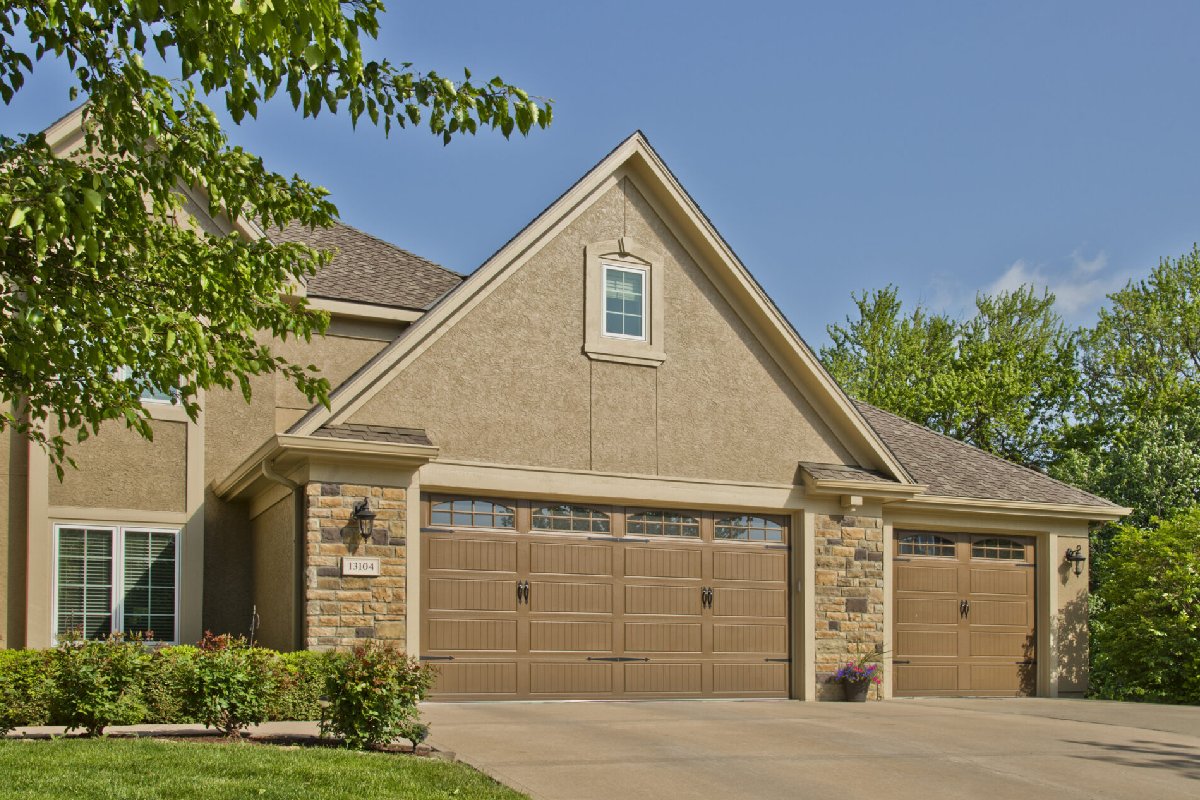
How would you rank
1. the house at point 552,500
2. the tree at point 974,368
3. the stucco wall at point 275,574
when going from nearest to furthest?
the stucco wall at point 275,574 → the house at point 552,500 → the tree at point 974,368

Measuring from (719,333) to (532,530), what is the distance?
3.51 m

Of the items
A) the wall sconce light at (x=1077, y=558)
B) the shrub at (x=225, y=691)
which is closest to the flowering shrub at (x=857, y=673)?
the wall sconce light at (x=1077, y=558)

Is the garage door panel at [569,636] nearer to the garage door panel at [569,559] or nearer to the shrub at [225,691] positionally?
the garage door panel at [569,559]

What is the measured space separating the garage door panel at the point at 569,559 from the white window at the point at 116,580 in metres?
4.28

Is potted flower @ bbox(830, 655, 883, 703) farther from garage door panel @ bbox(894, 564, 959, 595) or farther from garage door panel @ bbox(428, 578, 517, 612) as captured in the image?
garage door panel @ bbox(428, 578, 517, 612)

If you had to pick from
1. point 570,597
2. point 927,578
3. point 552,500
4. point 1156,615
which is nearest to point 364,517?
point 552,500

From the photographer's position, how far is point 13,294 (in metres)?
9.74

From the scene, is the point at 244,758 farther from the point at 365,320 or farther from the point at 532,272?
the point at 365,320

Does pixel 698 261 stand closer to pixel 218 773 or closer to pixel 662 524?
pixel 662 524

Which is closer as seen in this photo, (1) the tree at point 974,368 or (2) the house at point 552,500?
(2) the house at point 552,500

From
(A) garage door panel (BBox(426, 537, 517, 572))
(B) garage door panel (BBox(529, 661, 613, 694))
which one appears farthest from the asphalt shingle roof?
(B) garage door panel (BBox(529, 661, 613, 694))

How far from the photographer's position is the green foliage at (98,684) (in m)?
10.3

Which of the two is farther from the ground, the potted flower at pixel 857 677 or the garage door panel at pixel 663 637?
the garage door panel at pixel 663 637

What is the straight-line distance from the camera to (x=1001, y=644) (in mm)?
18188
